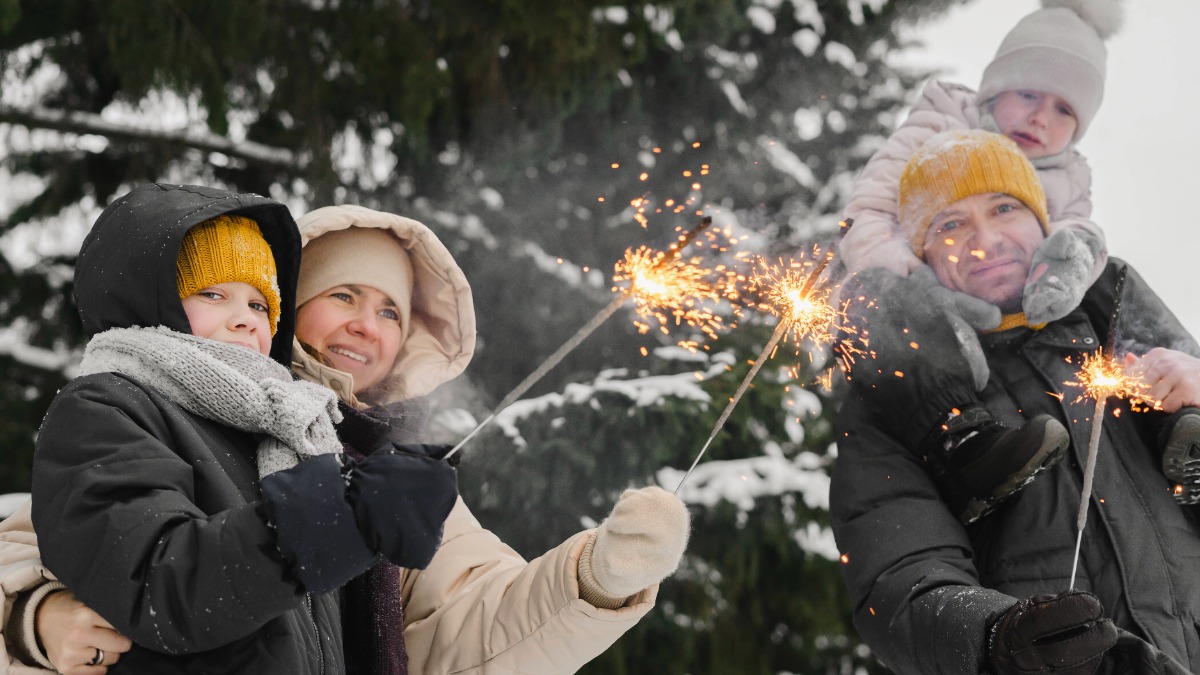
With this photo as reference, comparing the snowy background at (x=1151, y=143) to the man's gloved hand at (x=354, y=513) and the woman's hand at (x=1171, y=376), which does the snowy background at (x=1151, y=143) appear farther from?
the man's gloved hand at (x=354, y=513)

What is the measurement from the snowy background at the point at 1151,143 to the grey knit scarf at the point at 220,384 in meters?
1.97

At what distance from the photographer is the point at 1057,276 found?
2.80 meters

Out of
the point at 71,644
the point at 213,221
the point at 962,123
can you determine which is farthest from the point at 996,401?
the point at 71,644

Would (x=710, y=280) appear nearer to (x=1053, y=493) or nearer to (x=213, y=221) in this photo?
(x=1053, y=493)

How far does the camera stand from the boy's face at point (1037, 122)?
10.1 ft

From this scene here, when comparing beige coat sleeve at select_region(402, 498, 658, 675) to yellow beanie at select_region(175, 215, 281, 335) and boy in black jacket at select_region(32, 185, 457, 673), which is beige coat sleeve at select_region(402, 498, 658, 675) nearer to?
boy in black jacket at select_region(32, 185, 457, 673)

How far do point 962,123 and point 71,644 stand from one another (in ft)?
7.54

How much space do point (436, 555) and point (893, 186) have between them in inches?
54.2

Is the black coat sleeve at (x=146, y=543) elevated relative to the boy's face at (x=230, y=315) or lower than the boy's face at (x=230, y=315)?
lower

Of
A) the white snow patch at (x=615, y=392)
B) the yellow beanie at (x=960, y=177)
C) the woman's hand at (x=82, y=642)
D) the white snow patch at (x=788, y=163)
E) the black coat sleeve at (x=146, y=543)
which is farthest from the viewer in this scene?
the white snow patch at (x=788, y=163)

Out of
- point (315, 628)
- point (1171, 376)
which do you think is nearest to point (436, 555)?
point (315, 628)

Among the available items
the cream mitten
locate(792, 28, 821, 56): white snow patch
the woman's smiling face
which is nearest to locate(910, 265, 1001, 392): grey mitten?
the cream mitten

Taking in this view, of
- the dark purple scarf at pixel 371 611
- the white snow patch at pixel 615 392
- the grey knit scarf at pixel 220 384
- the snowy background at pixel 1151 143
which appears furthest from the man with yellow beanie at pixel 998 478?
the white snow patch at pixel 615 392

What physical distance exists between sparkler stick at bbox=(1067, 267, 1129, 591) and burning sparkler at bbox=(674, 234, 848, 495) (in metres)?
0.59
